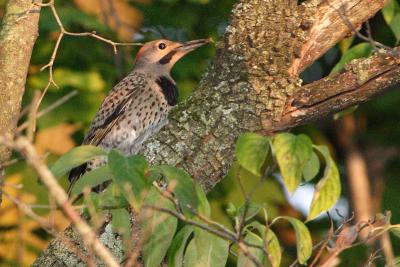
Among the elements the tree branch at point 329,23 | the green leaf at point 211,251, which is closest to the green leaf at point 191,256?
the green leaf at point 211,251

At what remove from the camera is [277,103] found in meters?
5.20

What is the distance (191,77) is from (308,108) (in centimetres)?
316

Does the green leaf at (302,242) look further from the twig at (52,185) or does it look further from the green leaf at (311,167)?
Answer: the twig at (52,185)

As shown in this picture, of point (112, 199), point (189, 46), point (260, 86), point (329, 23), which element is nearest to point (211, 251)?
point (112, 199)

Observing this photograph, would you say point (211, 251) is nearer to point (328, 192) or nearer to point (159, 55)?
point (328, 192)

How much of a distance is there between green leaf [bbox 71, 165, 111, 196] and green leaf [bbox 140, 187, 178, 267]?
0.58ft

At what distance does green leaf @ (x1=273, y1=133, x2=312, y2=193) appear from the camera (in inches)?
148

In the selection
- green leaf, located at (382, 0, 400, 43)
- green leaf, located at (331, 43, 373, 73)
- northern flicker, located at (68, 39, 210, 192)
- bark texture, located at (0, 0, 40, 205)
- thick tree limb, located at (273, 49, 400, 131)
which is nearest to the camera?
bark texture, located at (0, 0, 40, 205)

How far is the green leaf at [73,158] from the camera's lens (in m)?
3.83

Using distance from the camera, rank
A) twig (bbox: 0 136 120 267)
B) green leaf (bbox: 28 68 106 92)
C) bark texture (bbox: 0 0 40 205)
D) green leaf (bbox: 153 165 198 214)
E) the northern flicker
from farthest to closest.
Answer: green leaf (bbox: 28 68 106 92), the northern flicker, bark texture (bbox: 0 0 40 205), green leaf (bbox: 153 165 198 214), twig (bbox: 0 136 120 267)

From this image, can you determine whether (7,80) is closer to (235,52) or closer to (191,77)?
(235,52)

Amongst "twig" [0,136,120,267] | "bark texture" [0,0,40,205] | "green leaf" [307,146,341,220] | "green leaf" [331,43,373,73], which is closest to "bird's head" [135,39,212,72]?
"green leaf" [331,43,373,73]

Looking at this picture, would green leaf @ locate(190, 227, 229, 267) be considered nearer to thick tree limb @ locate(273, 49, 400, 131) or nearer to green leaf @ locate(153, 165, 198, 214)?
green leaf @ locate(153, 165, 198, 214)

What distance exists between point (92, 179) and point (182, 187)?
330 millimetres
